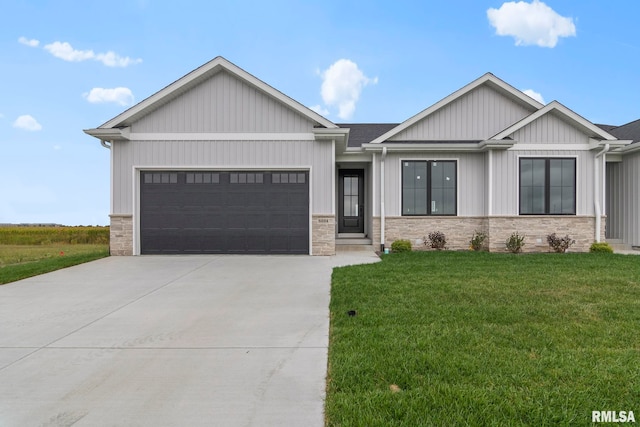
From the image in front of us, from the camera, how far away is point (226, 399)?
306cm

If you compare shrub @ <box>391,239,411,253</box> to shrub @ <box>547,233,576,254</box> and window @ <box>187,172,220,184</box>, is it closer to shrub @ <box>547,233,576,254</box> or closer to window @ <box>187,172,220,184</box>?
shrub @ <box>547,233,576,254</box>

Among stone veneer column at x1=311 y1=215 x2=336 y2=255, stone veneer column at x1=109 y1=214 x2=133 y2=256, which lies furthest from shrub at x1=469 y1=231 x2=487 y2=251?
stone veneer column at x1=109 y1=214 x2=133 y2=256

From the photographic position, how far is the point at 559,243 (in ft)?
40.3

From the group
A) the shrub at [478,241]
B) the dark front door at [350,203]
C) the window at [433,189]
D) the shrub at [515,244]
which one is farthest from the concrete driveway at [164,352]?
the shrub at [515,244]

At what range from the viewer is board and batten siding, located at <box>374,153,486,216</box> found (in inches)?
509

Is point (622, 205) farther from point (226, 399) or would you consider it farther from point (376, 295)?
point (226, 399)

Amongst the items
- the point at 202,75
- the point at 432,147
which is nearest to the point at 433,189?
the point at 432,147

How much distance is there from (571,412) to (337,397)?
162 cm

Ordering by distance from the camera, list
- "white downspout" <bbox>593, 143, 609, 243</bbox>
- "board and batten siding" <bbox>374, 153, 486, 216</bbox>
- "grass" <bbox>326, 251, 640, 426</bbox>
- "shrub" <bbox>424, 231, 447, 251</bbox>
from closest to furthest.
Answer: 1. "grass" <bbox>326, 251, 640, 426</bbox>
2. "white downspout" <bbox>593, 143, 609, 243</bbox>
3. "shrub" <bbox>424, 231, 447, 251</bbox>
4. "board and batten siding" <bbox>374, 153, 486, 216</bbox>

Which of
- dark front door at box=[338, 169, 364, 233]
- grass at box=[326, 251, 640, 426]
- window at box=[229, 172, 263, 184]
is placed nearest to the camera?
grass at box=[326, 251, 640, 426]

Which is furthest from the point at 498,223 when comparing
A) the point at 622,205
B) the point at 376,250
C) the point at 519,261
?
the point at 622,205

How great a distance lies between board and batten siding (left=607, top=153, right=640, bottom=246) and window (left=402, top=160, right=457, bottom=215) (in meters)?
6.23

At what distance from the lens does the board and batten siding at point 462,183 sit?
1293 cm

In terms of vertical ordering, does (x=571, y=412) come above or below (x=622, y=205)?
below
